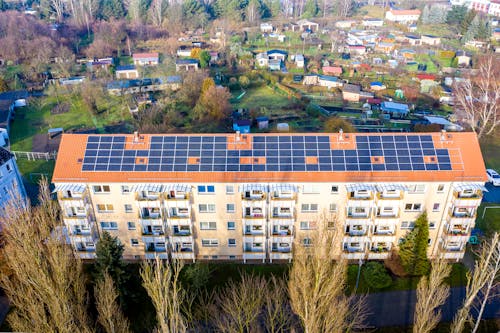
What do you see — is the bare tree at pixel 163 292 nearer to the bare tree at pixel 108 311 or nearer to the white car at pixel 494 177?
the bare tree at pixel 108 311

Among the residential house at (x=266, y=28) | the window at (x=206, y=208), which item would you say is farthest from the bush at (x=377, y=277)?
the residential house at (x=266, y=28)

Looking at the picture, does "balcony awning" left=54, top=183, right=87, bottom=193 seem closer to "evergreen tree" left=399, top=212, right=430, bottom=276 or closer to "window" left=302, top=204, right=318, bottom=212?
"window" left=302, top=204, right=318, bottom=212

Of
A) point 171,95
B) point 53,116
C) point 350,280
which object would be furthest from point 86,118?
point 350,280

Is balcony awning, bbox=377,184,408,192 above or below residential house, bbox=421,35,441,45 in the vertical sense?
above

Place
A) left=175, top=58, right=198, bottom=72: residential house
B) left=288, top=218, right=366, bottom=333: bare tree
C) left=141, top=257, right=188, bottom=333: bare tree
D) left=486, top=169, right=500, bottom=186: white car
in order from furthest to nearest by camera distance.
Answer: left=175, top=58, right=198, bottom=72: residential house → left=486, top=169, right=500, bottom=186: white car → left=288, top=218, right=366, bottom=333: bare tree → left=141, top=257, right=188, bottom=333: bare tree

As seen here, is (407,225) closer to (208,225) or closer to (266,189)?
(266,189)

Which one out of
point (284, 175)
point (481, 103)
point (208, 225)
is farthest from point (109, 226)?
point (481, 103)

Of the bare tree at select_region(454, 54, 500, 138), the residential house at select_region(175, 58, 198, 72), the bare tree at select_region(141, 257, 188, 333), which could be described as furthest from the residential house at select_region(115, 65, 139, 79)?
the bare tree at select_region(141, 257, 188, 333)
